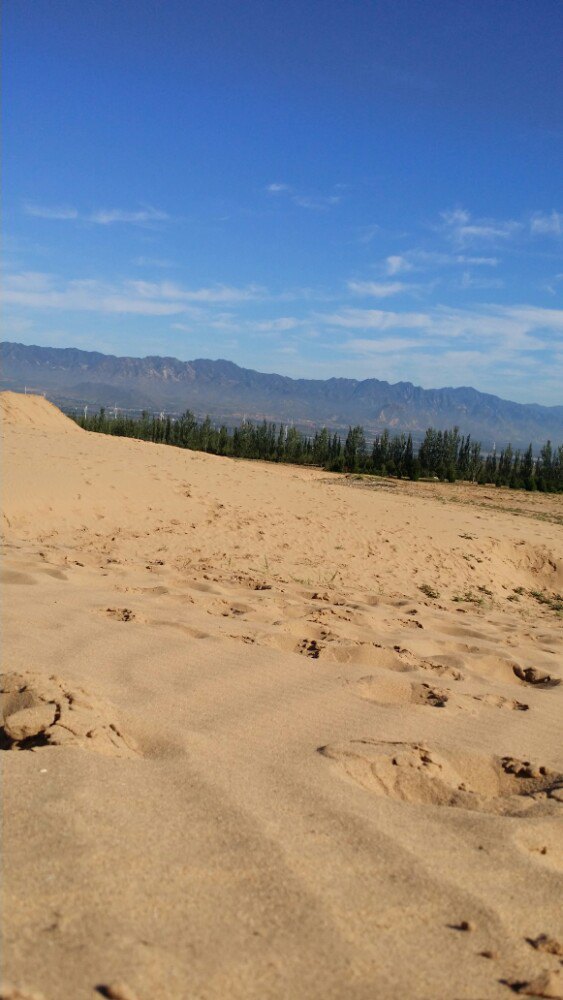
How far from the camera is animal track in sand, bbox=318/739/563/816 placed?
2.79m

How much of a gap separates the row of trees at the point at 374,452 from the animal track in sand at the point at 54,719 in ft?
98.9

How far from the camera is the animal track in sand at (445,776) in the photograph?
2.79 metres

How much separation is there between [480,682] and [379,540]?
611cm

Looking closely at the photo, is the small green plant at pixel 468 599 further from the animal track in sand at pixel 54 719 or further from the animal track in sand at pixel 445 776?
the animal track in sand at pixel 54 719

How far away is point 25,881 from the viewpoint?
1.79m

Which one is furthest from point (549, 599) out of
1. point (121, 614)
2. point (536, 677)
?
point (121, 614)

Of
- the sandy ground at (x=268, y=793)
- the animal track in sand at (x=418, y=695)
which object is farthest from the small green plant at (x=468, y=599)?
the animal track in sand at (x=418, y=695)

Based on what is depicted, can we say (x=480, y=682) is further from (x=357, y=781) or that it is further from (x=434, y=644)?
(x=357, y=781)

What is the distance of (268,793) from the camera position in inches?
98.7

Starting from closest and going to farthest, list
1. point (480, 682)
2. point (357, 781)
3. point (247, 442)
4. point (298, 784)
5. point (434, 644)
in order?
point (298, 784), point (357, 781), point (480, 682), point (434, 644), point (247, 442)

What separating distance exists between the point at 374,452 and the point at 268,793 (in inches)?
1397

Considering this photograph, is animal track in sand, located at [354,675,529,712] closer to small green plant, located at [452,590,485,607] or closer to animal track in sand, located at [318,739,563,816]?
animal track in sand, located at [318,739,563,816]

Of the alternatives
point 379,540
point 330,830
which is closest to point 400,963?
point 330,830

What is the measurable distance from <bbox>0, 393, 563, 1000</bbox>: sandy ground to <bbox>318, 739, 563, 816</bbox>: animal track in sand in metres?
0.01
